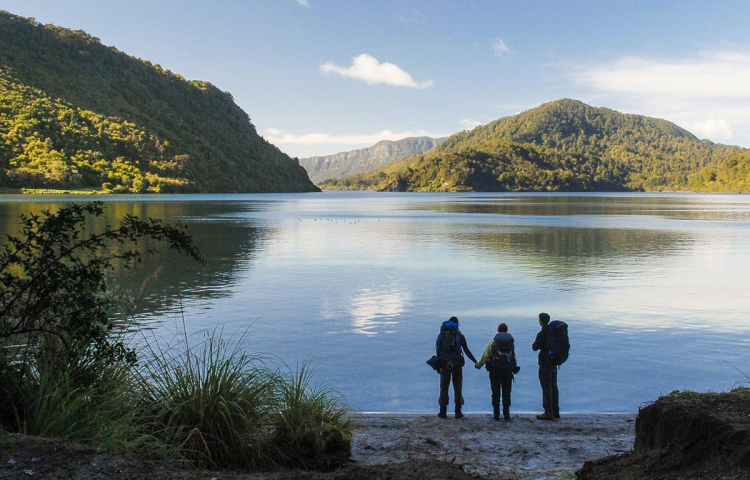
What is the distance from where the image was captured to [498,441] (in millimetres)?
7723

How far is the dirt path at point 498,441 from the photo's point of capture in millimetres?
6720

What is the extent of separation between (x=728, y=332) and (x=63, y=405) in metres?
15.6

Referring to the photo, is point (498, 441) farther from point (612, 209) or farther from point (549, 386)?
point (612, 209)

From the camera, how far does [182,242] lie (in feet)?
22.5

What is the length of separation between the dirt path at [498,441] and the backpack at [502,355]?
79cm

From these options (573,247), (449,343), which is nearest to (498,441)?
(449,343)

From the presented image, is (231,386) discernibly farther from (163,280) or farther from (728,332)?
(163,280)

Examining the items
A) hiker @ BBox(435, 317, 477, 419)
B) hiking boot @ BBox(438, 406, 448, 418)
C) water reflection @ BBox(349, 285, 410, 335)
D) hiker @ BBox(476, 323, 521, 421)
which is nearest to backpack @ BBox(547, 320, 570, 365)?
hiker @ BBox(476, 323, 521, 421)

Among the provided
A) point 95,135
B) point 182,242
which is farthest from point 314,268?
point 95,135

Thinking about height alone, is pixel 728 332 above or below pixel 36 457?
below

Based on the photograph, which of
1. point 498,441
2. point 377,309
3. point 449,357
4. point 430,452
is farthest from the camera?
point 377,309

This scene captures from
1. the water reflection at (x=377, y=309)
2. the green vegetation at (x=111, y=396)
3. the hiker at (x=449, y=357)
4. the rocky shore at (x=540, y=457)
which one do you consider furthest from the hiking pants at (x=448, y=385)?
the water reflection at (x=377, y=309)

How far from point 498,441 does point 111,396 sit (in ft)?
15.1

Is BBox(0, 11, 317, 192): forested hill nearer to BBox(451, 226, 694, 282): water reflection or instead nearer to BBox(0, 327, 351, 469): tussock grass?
BBox(451, 226, 694, 282): water reflection
